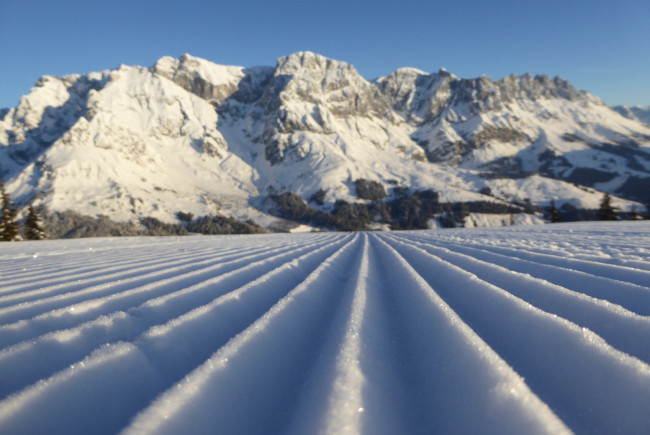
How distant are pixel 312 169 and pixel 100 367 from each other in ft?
574

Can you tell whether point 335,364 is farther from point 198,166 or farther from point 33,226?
point 198,166

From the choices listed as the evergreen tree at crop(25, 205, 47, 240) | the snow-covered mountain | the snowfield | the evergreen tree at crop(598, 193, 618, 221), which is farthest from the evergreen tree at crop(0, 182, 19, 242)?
the snow-covered mountain

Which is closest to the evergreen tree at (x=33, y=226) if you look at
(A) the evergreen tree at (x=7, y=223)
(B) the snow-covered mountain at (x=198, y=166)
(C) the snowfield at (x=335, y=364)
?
(A) the evergreen tree at (x=7, y=223)

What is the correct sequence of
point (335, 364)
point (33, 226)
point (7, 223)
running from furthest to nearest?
1. point (33, 226)
2. point (7, 223)
3. point (335, 364)

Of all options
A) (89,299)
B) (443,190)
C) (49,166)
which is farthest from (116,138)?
(89,299)

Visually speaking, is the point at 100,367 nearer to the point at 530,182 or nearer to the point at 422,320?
the point at 422,320

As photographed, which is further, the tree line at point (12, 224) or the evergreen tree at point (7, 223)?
the tree line at point (12, 224)

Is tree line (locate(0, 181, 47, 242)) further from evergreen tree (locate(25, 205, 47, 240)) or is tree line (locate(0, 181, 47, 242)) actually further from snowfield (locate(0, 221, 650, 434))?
snowfield (locate(0, 221, 650, 434))

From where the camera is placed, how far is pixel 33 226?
3334 centimetres

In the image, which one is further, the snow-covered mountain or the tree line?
the snow-covered mountain

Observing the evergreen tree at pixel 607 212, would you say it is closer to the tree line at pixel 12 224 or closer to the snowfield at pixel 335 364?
the snowfield at pixel 335 364

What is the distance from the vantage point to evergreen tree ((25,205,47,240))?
32.9 meters

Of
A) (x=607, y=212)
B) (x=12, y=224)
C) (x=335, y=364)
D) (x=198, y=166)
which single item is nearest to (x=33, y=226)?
(x=12, y=224)

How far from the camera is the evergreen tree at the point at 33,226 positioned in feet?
108
